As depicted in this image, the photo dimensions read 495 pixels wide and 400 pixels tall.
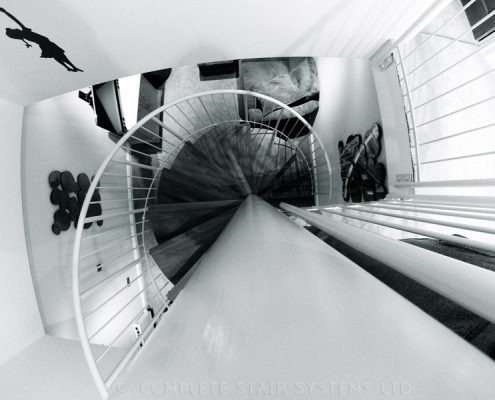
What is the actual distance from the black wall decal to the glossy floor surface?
1466mm

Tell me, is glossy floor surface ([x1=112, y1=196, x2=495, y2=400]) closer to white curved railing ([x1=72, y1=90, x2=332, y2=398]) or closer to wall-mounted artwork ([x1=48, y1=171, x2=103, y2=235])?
wall-mounted artwork ([x1=48, y1=171, x2=103, y2=235])

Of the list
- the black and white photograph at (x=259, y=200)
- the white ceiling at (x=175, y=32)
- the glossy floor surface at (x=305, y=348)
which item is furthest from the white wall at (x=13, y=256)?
the glossy floor surface at (x=305, y=348)

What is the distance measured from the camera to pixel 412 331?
6.8 inches

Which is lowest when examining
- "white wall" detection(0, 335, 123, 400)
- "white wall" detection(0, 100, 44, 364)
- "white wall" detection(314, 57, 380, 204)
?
"white wall" detection(0, 335, 123, 400)

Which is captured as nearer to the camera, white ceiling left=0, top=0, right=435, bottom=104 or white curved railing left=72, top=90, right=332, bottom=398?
white ceiling left=0, top=0, right=435, bottom=104

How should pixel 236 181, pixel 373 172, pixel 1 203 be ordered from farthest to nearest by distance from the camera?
pixel 236 181
pixel 373 172
pixel 1 203

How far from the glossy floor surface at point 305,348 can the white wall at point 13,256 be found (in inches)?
75.3

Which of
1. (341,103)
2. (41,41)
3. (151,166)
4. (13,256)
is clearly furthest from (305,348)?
(151,166)

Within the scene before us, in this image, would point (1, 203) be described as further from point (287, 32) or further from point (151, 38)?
point (287, 32)

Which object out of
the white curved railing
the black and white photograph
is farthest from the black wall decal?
the white curved railing

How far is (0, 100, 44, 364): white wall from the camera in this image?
1.48 m

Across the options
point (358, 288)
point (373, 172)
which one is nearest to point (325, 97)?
point (373, 172)

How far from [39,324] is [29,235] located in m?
0.65

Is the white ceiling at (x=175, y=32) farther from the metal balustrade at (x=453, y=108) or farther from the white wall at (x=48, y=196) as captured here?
the white wall at (x=48, y=196)
